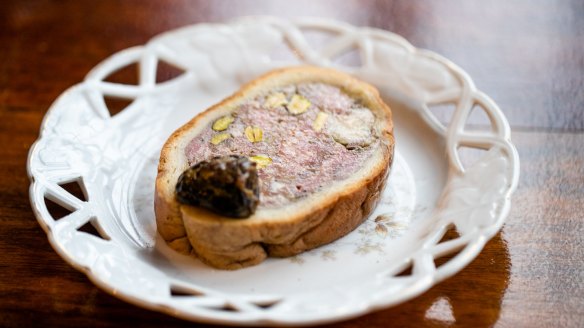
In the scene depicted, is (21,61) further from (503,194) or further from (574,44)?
(574,44)

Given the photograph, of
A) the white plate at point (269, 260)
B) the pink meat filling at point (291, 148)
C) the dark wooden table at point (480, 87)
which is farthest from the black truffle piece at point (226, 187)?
the dark wooden table at point (480, 87)

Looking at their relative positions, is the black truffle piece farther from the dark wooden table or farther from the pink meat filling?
the dark wooden table

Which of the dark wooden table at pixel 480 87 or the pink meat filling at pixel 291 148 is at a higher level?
the pink meat filling at pixel 291 148

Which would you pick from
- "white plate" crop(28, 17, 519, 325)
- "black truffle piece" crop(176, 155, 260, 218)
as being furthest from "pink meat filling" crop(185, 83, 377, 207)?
"white plate" crop(28, 17, 519, 325)

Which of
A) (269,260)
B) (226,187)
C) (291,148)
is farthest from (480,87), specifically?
(226,187)

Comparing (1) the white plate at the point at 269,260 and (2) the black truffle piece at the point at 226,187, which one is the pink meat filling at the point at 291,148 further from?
(1) the white plate at the point at 269,260

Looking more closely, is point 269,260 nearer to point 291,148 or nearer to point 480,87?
point 291,148
